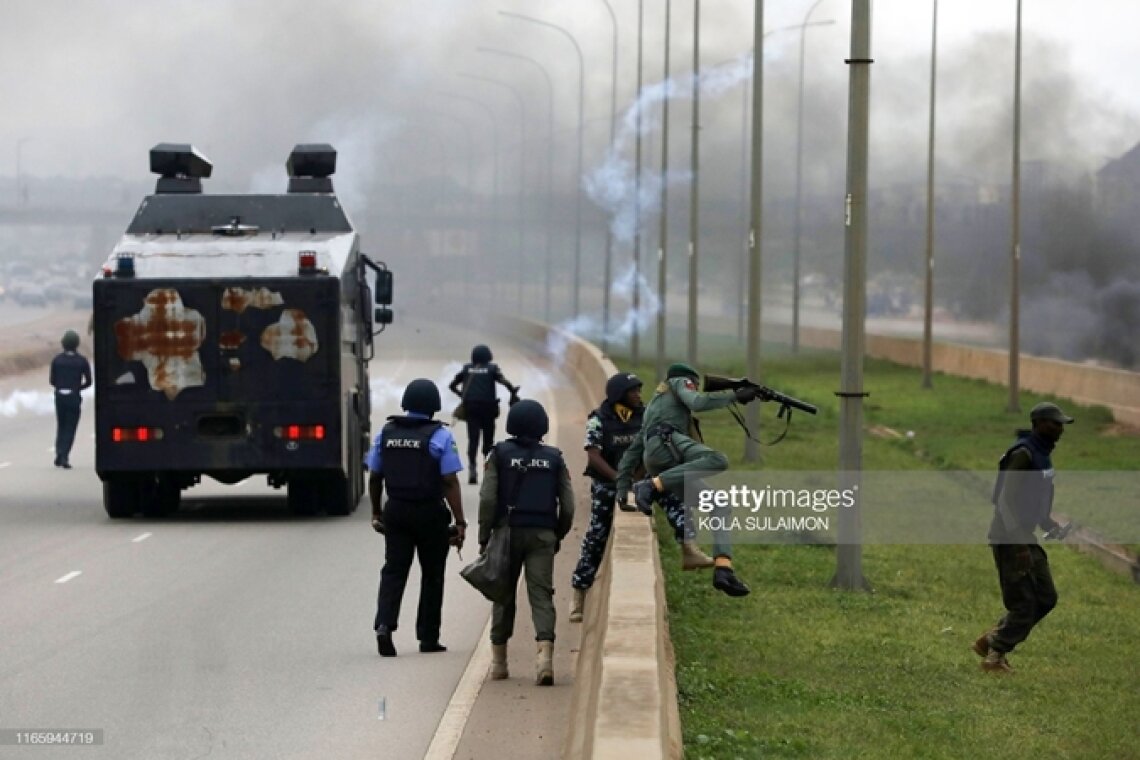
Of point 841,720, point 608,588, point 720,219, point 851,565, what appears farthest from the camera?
point 720,219

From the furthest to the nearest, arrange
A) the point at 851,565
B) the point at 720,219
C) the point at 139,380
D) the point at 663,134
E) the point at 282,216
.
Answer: the point at 720,219 → the point at 663,134 → the point at 282,216 → the point at 139,380 → the point at 851,565

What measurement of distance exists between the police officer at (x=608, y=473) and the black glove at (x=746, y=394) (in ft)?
3.45

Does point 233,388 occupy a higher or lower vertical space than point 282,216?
lower

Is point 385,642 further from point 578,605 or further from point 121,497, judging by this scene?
point 121,497

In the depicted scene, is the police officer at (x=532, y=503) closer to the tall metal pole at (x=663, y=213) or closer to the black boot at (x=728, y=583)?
the black boot at (x=728, y=583)

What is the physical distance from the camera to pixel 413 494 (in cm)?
1309

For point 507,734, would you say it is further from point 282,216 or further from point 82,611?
point 282,216

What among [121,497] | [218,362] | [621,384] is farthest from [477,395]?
[621,384]

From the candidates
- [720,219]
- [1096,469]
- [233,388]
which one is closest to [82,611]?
[233,388]

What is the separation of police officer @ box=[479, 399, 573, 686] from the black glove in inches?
50.2

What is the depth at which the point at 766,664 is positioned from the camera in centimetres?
1257

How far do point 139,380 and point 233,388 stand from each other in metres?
0.90

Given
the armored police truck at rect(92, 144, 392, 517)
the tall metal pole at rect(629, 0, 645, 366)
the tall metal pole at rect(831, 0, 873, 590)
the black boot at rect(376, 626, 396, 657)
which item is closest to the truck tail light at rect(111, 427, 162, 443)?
the armored police truck at rect(92, 144, 392, 517)

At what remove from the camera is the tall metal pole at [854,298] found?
16.5 meters
